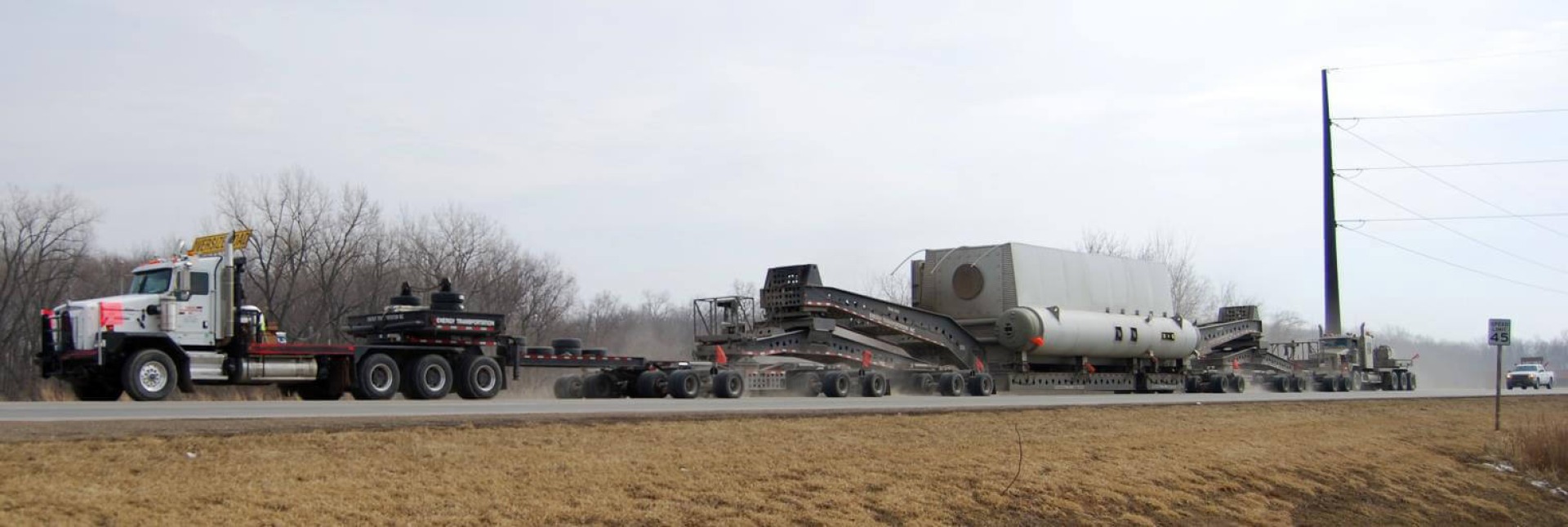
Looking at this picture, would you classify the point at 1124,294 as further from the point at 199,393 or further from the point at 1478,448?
the point at 199,393

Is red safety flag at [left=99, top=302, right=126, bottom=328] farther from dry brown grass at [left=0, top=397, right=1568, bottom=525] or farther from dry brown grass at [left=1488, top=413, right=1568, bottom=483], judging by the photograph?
dry brown grass at [left=1488, top=413, right=1568, bottom=483]

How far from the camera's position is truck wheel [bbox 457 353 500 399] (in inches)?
1018

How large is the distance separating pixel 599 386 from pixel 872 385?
6.38m

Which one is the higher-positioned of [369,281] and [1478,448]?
[369,281]

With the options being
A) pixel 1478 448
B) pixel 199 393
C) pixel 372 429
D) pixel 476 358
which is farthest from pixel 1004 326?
pixel 372 429

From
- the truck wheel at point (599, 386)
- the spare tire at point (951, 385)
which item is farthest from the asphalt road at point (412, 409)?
the spare tire at point (951, 385)

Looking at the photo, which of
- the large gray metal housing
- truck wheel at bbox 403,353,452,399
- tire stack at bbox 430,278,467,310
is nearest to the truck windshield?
truck wheel at bbox 403,353,452,399

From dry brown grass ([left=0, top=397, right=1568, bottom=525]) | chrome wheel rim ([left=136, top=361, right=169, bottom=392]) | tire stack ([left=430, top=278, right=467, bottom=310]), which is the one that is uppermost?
tire stack ([left=430, top=278, right=467, bottom=310])

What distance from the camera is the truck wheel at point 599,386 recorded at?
93.0 ft

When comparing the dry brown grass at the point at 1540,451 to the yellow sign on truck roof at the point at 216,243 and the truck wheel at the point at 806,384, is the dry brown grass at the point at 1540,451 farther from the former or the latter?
the yellow sign on truck roof at the point at 216,243

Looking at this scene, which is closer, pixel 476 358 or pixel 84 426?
pixel 84 426

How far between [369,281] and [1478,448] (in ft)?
135

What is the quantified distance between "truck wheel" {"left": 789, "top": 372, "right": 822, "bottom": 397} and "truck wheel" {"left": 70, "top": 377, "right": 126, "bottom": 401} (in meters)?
13.8

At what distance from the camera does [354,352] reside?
2483 cm
